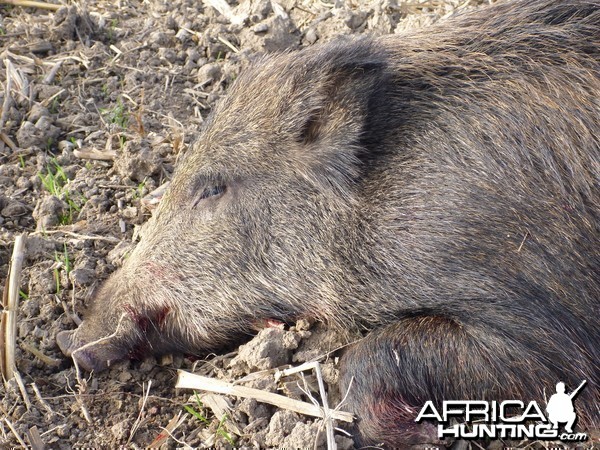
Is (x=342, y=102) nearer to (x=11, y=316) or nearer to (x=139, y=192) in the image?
(x=139, y=192)

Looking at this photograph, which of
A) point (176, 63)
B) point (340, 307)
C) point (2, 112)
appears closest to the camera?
point (340, 307)

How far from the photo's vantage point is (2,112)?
5.96 meters

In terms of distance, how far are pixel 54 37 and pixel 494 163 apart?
4.00 metres

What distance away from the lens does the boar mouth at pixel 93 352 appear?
4492 mm

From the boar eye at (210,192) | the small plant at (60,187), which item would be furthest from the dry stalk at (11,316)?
the boar eye at (210,192)

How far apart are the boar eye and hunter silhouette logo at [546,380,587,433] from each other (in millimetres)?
1960

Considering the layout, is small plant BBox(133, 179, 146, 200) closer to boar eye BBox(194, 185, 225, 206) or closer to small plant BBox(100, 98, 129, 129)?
small plant BBox(100, 98, 129, 129)

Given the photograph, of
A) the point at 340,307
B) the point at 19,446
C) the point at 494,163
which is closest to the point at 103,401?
the point at 19,446

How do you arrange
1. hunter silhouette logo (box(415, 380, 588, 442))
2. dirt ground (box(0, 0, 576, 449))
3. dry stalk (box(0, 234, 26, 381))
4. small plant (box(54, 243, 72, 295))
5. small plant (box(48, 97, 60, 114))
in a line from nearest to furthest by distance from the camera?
1. hunter silhouette logo (box(415, 380, 588, 442))
2. dirt ground (box(0, 0, 576, 449))
3. dry stalk (box(0, 234, 26, 381))
4. small plant (box(54, 243, 72, 295))
5. small plant (box(48, 97, 60, 114))

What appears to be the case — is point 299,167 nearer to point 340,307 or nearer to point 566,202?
point 340,307

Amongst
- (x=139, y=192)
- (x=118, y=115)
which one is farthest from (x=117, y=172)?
(x=118, y=115)

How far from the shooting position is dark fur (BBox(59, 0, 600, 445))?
13.0 feet

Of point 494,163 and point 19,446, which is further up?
point 494,163

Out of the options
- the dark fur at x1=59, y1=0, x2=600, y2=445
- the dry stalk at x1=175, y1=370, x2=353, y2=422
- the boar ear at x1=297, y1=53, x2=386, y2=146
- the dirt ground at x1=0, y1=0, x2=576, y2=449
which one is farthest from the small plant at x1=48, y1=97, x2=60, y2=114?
the dry stalk at x1=175, y1=370, x2=353, y2=422
